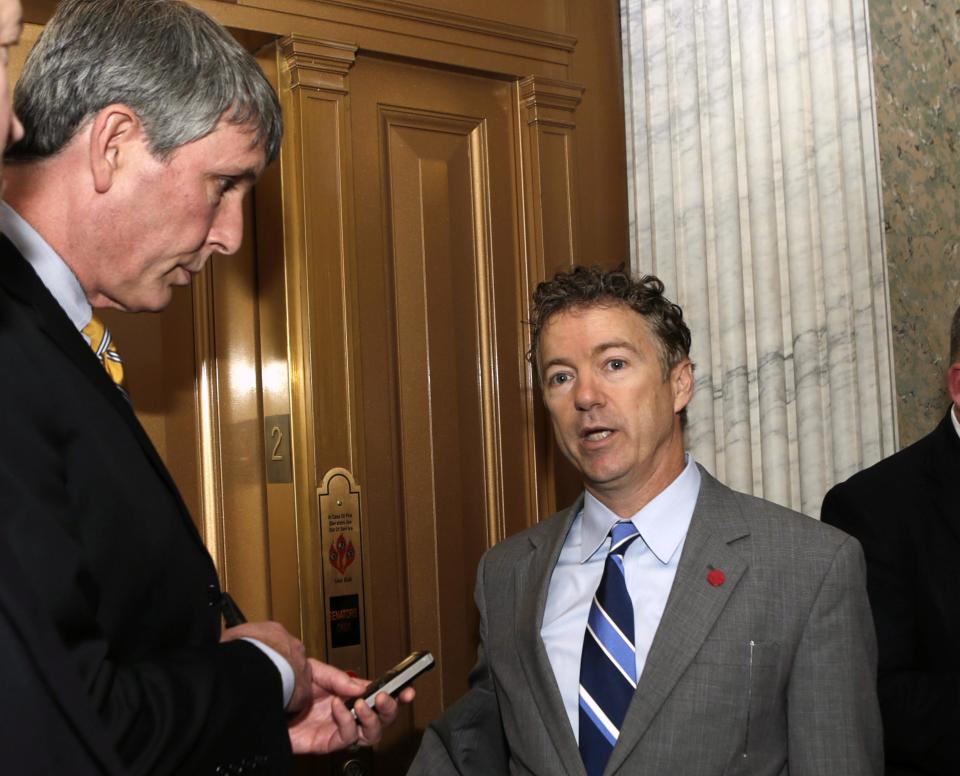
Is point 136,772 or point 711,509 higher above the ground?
point 711,509

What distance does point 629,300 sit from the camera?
97.4 inches

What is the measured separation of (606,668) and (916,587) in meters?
1.00

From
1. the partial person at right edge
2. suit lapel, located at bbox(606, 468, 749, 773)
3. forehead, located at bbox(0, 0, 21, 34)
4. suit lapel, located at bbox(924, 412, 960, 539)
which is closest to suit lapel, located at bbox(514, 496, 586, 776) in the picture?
suit lapel, located at bbox(606, 468, 749, 773)

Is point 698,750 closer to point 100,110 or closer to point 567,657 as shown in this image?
point 567,657

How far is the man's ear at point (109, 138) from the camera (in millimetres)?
1639

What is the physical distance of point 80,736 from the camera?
121 centimetres

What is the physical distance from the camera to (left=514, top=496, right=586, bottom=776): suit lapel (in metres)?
2.18

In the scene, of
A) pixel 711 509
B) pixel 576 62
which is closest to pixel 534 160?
pixel 576 62

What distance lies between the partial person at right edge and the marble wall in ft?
1.04

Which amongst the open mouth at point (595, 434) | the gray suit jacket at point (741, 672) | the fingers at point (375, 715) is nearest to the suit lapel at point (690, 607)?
the gray suit jacket at point (741, 672)

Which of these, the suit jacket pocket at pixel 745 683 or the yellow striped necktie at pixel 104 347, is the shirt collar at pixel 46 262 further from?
the suit jacket pocket at pixel 745 683

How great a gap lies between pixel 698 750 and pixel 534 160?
1.93 metres

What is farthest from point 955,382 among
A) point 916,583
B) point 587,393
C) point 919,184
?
point 587,393

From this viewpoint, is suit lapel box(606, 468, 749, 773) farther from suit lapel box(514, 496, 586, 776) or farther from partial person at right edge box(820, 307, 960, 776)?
partial person at right edge box(820, 307, 960, 776)
